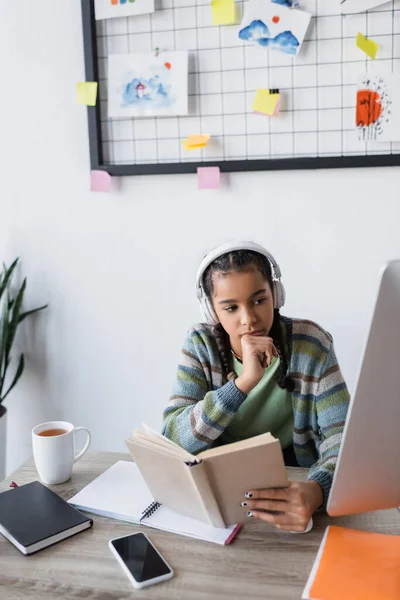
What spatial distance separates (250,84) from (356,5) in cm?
37

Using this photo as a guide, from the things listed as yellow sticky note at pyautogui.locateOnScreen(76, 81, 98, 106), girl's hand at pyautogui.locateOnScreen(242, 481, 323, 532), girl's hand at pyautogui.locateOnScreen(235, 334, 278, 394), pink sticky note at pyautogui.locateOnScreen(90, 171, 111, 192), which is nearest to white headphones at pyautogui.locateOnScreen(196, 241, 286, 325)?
girl's hand at pyautogui.locateOnScreen(235, 334, 278, 394)

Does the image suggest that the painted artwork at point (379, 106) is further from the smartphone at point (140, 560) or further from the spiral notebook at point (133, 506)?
the smartphone at point (140, 560)

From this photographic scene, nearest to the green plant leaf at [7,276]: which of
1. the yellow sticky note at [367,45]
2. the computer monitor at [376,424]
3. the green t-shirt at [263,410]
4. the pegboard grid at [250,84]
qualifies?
the pegboard grid at [250,84]

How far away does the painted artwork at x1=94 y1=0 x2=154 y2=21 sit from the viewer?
201 cm

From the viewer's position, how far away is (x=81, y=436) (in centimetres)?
236

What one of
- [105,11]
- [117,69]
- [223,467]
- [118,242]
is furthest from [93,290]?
[223,467]

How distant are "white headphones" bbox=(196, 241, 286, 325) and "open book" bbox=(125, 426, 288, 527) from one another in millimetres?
427

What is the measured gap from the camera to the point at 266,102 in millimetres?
1972

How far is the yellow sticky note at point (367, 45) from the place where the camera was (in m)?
1.88

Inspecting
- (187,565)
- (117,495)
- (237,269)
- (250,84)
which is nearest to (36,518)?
(117,495)

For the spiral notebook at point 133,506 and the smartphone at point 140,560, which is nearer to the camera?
the smartphone at point 140,560

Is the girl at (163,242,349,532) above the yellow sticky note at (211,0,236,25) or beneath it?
beneath

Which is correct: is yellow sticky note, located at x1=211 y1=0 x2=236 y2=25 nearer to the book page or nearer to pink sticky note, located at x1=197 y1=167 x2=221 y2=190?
pink sticky note, located at x1=197 y1=167 x2=221 y2=190

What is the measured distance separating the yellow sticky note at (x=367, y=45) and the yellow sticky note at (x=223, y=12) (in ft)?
1.25
